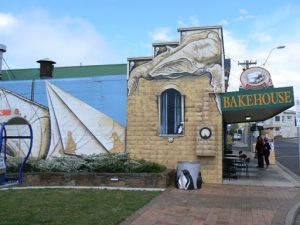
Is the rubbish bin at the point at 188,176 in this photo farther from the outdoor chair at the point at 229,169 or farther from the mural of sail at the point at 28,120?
the mural of sail at the point at 28,120

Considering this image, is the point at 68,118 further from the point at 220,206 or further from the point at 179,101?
the point at 220,206

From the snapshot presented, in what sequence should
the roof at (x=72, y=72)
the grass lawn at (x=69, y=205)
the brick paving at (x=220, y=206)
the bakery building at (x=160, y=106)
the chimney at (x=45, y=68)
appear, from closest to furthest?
the grass lawn at (x=69, y=205) → the brick paving at (x=220, y=206) → the bakery building at (x=160, y=106) → the roof at (x=72, y=72) → the chimney at (x=45, y=68)

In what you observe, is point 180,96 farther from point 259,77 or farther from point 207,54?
point 259,77

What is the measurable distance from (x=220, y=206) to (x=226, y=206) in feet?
0.52

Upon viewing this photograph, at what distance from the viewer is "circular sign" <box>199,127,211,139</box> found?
1441 centimetres

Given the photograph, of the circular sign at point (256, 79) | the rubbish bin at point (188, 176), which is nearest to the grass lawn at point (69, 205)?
the rubbish bin at point (188, 176)

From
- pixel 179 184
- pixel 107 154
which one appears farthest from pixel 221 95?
pixel 107 154

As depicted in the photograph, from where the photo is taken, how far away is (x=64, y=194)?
37.7 ft

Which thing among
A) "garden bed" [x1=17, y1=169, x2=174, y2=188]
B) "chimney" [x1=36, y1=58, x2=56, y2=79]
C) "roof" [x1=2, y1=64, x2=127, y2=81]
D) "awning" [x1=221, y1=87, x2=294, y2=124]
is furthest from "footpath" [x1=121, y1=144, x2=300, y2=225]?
"chimney" [x1=36, y1=58, x2=56, y2=79]

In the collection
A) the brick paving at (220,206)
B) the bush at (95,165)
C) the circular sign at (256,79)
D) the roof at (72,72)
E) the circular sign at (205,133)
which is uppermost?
the roof at (72,72)

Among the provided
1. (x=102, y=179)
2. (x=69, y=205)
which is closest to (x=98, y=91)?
(x=102, y=179)

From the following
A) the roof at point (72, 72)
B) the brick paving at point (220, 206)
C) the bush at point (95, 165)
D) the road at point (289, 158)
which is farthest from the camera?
the road at point (289, 158)

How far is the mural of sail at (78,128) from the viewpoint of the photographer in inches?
613

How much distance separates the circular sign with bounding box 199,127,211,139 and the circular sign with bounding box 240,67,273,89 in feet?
6.79
